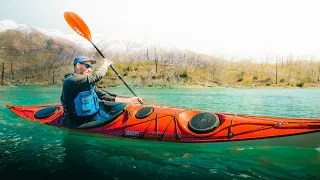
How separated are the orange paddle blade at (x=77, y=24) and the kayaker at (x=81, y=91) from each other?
8.74 ft

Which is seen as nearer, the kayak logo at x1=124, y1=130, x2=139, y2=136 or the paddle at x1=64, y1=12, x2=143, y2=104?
Result: the kayak logo at x1=124, y1=130, x2=139, y2=136

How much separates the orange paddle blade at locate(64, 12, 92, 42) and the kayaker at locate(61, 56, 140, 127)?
2.66 metres

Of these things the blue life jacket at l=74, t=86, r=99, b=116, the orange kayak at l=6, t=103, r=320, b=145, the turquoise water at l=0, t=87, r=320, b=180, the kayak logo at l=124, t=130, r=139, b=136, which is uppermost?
the blue life jacket at l=74, t=86, r=99, b=116

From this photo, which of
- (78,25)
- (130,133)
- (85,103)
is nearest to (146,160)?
(130,133)

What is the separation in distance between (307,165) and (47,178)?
201 inches

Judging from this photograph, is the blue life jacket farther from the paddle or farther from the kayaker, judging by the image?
the paddle

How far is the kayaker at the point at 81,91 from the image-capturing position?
6781 millimetres

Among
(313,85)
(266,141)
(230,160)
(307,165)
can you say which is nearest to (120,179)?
(230,160)

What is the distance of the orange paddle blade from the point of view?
9.42m

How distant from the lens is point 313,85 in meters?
84.4

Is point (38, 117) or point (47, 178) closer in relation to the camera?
point (47, 178)

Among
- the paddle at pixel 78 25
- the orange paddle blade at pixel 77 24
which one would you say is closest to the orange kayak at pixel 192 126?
the paddle at pixel 78 25

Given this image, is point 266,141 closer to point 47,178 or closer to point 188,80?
point 47,178

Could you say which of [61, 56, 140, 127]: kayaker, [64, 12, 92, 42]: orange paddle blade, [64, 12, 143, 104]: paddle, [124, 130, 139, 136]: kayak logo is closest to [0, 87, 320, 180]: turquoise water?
[124, 130, 139, 136]: kayak logo
